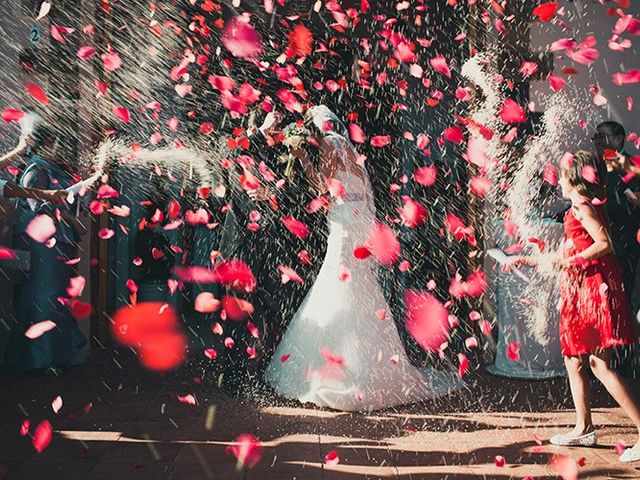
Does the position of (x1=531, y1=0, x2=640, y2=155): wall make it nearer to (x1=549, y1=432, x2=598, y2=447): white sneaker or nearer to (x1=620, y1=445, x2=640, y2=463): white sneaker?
(x1=549, y1=432, x2=598, y2=447): white sneaker

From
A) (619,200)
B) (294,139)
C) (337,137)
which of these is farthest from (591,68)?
(294,139)

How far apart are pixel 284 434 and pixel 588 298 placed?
1834mm

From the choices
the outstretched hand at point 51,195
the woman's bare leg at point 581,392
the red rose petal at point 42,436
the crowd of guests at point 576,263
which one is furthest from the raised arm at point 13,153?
the woman's bare leg at point 581,392

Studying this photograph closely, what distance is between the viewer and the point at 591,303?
3.89m

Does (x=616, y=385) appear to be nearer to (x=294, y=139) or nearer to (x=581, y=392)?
(x=581, y=392)

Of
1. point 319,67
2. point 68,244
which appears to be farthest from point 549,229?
point 319,67

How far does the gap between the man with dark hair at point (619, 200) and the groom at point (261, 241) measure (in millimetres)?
2398

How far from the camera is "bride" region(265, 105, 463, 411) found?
489 centimetres

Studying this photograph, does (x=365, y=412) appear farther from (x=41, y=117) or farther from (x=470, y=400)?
(x=41, y=117)

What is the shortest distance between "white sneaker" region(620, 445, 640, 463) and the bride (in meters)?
1.55

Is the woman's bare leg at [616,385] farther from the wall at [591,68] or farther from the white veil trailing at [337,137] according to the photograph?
the wall at [591,68]

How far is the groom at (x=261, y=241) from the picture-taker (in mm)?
5348

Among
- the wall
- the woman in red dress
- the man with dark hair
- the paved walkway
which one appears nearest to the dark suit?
the man with dark hair

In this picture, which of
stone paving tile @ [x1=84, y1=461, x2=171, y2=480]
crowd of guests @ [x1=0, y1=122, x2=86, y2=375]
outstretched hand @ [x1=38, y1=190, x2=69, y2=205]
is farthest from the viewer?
crowd of guests @ [x1=0, y1=122, x2=86, y2=375]
